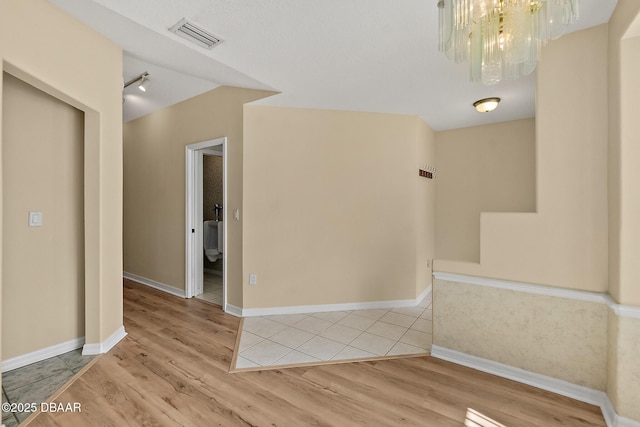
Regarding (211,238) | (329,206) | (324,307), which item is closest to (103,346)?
(324,307)

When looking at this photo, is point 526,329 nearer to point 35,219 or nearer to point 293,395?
point 293,395

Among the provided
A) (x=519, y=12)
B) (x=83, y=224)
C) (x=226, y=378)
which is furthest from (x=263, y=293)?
(x=519, y=12)

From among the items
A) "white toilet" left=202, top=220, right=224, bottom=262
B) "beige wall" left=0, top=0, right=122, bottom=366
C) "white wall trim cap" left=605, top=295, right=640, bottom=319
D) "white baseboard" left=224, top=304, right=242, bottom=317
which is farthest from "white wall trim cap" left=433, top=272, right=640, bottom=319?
"white toilet" left=202, top=220, right=224, bottom=262

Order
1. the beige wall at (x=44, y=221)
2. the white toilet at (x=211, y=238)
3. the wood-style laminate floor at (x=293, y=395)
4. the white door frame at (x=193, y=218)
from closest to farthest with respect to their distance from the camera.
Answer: the wood-style laminate floor at (x=293, y=395) < the beige wall at (x=44, y=221) < the white door frame at (x=193, y=218) < the white toilet at (x=211, y=238)

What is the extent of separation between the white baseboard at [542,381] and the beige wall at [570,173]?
2.13 ft

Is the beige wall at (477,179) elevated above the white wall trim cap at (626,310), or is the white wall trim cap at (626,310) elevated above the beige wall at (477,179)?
the beige wall at (477,179)

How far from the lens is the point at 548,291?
197 cm

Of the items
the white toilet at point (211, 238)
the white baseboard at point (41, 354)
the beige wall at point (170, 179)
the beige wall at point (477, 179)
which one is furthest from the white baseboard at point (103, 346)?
the beige wall at point (477, 179)

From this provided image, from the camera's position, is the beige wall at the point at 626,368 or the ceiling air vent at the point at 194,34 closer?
the beige wall at the point at 626,368

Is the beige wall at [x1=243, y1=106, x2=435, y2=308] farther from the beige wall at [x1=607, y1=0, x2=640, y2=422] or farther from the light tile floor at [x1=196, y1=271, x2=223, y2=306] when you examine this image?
the beige wall at [x1=607, y1=0, x2=640, y2=422]

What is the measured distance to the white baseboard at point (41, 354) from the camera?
7.02 feet

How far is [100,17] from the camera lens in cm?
201

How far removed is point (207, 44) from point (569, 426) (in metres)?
3.36

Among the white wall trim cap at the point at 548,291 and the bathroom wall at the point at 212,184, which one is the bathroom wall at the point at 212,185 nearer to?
the bathroom wall at the point at 212,184
